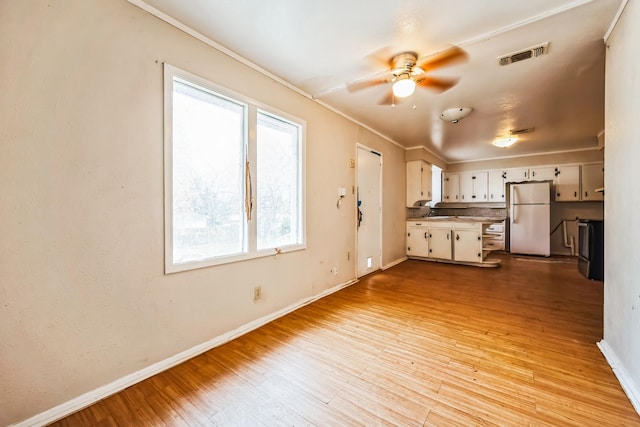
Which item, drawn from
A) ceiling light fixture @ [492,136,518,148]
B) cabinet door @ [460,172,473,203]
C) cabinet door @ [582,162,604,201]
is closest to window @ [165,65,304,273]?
ceiling light fixture @ [492,136,518,148]

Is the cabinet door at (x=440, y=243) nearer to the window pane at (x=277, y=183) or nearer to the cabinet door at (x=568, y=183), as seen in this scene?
the cabinet door at (x=568, y=183)

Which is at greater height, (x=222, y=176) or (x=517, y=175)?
(x=517, y=175)

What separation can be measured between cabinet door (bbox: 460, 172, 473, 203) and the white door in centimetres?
347

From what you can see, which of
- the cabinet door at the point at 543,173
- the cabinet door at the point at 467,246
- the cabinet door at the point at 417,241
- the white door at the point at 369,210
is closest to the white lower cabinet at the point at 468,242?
the cabinet door at the point at 467,246

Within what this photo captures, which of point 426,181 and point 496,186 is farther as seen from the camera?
point 496,186

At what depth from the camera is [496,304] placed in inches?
113

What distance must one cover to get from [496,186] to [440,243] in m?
2.55

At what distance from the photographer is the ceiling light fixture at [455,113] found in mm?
3307

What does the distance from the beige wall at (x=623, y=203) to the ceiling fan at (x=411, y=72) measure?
948 millimetres

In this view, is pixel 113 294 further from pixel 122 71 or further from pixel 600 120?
pixel 600 120

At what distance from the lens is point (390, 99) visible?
305 centimetres

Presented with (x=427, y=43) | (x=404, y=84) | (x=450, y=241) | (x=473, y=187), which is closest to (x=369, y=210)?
(x=450, y=241)

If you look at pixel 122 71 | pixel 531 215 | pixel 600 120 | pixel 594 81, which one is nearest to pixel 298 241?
pixel 122 71

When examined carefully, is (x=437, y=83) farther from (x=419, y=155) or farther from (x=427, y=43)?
(x=419, y=155)
